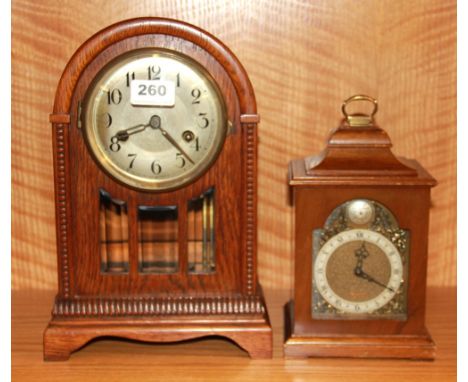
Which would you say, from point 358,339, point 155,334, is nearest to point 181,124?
point 155,334

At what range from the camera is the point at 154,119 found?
46.4 inches

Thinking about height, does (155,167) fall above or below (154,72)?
below

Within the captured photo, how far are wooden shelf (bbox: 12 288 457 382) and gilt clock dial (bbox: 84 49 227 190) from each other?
0.85 ft

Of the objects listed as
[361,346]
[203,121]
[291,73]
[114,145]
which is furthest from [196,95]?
[361,346]

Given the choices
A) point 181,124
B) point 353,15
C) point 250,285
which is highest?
point 353,15

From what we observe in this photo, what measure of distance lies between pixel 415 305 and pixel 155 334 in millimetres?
395

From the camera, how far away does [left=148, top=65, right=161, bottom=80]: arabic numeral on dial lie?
3.83 ft

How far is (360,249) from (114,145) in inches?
15.7

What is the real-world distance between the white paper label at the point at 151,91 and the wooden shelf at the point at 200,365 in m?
0.38

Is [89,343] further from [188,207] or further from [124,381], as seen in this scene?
[188,207]

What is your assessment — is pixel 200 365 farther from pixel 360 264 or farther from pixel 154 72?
pixel 154 72

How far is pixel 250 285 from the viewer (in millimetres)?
1224

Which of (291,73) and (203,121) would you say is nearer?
(203,121)

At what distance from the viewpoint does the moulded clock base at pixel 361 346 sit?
1.21m
